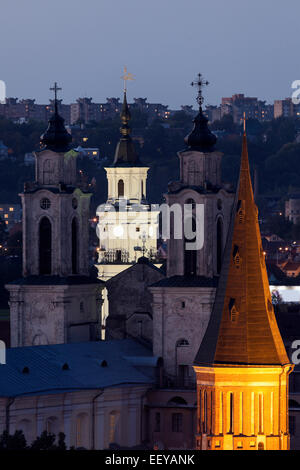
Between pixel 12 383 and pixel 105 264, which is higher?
pixel 105 264

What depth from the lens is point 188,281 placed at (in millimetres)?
145250

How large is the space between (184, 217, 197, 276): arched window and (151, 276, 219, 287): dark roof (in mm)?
322

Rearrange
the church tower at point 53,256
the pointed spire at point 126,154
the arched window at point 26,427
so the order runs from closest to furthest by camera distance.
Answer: the arched window at point 26,427 → the church tower at point 53,256 → the pointed spire at point 126,154

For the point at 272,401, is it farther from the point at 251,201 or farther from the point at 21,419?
the point at 21,419

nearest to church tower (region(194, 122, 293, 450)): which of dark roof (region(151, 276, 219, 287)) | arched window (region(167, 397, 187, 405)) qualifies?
dark roof (region(151, 276, 219, 287))

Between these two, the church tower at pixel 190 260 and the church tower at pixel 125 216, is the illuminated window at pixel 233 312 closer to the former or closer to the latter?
the church tower at pixel 190 260

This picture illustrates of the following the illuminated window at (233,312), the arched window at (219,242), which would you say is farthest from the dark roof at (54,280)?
the illuminated window at (233,312)

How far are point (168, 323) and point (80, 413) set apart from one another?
28.1 feet

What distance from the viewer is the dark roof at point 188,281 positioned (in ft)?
474

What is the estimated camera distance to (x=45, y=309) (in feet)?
487

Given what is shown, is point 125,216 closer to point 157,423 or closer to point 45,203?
point 45,203

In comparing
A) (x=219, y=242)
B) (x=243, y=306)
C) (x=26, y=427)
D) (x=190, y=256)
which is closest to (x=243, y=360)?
(x=243, y=306)

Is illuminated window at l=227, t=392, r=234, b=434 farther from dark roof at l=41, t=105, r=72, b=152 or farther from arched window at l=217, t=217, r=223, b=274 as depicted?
dark roof at l=41, t=105, r=72, b=152
